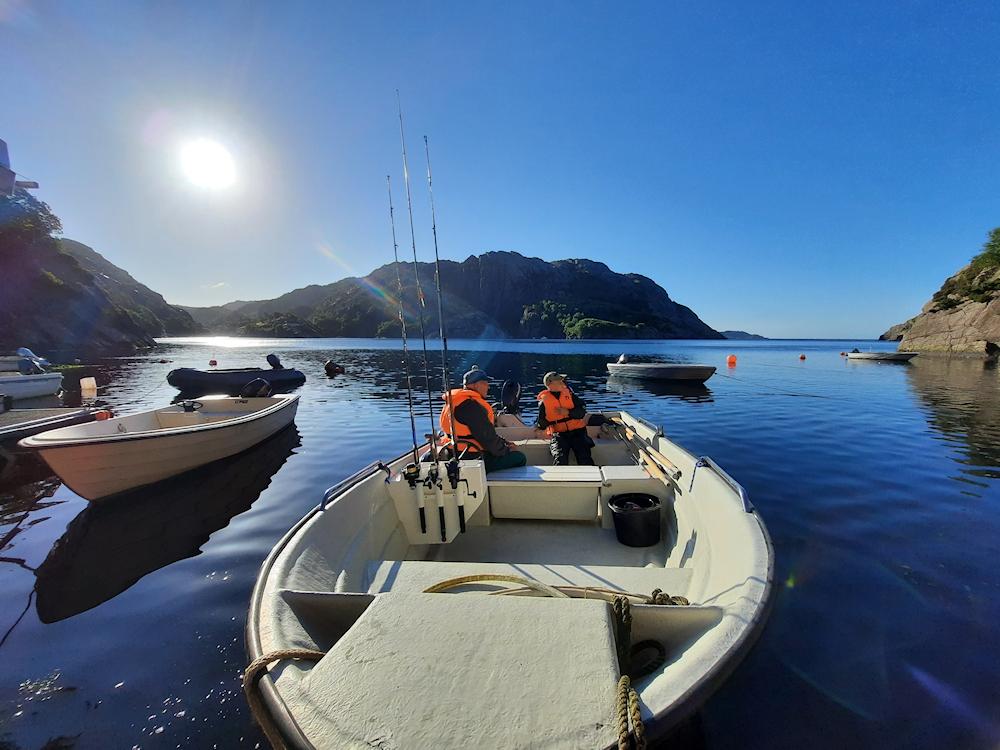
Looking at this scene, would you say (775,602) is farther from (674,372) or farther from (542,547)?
(674,372)

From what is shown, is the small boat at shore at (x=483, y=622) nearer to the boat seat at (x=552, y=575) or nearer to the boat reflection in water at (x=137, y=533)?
the boat seat at (x=552, y=575)

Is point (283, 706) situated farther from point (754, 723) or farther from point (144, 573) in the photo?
point (144, 573)

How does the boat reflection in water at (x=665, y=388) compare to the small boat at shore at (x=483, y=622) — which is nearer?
the small boat at shore at (x=483, y=622)

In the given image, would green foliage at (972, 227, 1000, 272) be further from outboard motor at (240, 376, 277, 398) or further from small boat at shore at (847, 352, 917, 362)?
outboard motor at (240, 376, 277, 398)

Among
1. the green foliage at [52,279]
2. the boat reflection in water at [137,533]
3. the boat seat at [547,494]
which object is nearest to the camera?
the boat reflection in water at [137,533]

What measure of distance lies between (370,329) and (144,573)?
6917 inches

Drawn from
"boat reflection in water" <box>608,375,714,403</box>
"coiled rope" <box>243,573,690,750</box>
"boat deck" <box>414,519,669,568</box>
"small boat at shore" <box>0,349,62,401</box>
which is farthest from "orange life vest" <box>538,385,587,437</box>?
"small boat at shore" <box>0,349,62,401</box>

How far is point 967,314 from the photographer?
49.7 m

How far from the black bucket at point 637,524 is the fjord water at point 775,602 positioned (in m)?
1.36

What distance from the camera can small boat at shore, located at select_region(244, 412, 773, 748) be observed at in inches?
70.8

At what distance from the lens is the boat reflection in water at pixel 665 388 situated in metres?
21.3

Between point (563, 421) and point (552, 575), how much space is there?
3.17m

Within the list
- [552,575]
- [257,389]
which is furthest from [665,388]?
[552,575]

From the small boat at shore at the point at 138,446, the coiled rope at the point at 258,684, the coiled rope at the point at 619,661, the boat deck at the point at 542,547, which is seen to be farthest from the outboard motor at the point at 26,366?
the coiled rope at the point at 258,684
